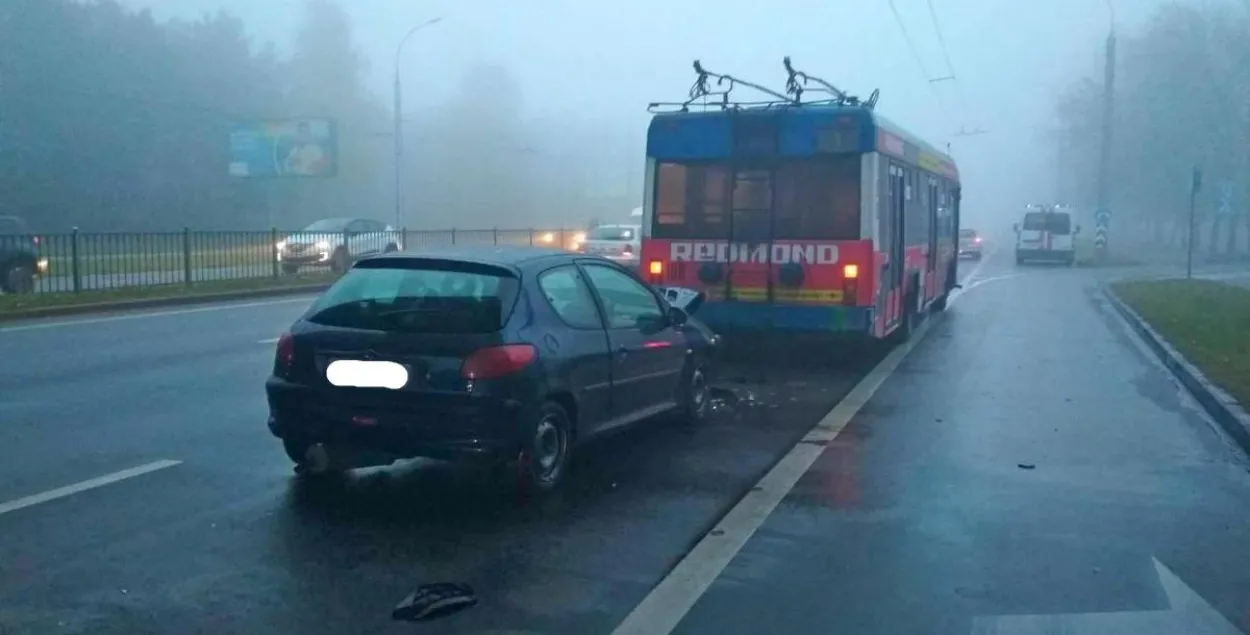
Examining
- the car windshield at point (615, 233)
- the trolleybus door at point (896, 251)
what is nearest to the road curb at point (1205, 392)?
the trolleybus door at point (896, 251)

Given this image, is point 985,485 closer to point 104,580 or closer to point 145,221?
point 104,580

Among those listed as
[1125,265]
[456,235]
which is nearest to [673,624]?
[456,235]

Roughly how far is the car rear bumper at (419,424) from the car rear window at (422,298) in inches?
17.0

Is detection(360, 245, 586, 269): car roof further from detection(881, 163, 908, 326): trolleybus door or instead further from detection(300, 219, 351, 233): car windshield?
detection(300, 219, 351, 233): car windshield

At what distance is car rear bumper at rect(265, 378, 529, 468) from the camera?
7.03 meters

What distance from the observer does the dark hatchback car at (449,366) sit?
Answer: 7.05 m

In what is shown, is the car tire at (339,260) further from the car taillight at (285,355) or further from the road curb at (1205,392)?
the car taillight at (285,355)

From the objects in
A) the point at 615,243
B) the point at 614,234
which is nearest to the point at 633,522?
the point at 615,243

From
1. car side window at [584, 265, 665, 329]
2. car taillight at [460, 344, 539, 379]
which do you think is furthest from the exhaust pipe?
car side window at [584, 265, 665, 329]

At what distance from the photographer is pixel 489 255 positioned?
787cm

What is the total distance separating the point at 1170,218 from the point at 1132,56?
33.4 feet

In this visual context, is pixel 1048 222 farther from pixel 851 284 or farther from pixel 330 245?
A: pixel 851 284

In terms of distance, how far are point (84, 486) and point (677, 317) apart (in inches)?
170

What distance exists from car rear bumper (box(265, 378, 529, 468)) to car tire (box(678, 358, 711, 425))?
2.88 meters
